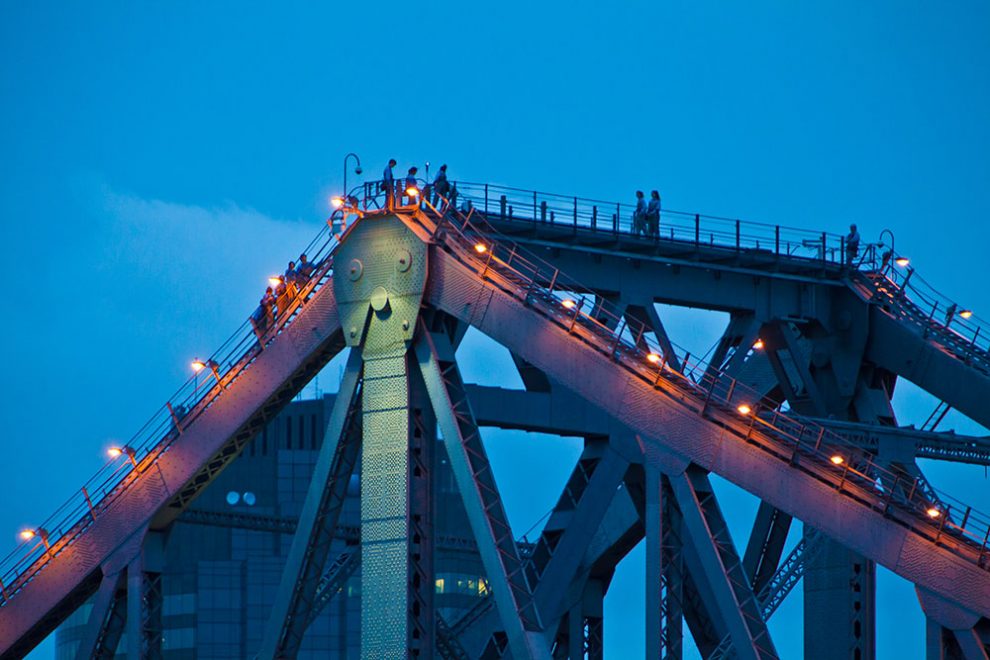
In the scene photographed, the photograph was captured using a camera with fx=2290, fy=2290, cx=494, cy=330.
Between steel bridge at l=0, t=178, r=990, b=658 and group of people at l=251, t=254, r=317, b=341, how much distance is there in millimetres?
365

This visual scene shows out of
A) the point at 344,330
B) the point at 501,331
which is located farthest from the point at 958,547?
the point at 344,330

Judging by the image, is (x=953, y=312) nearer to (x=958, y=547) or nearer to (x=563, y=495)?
(x=563, y=495)

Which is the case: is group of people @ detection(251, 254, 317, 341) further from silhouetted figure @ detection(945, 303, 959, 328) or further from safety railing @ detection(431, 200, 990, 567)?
silhouetted figure @ detection(945, 303, 959, 328)

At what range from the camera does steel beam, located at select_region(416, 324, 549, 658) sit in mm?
56312

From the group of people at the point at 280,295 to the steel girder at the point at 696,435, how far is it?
21.1ft

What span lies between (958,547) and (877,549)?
1.96 m

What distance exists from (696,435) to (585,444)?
14.0 metres

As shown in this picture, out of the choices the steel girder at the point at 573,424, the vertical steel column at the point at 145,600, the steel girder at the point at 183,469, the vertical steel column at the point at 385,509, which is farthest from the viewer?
the steel girder at the point at 573,424

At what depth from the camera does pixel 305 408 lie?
157 metres

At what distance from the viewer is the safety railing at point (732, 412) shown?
51781 mm

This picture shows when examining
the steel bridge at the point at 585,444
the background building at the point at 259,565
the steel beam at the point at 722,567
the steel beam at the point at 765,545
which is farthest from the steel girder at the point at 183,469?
the background building at the point at 259,565

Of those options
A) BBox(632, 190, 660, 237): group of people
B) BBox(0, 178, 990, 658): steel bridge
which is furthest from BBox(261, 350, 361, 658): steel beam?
BBox(632, 190, 660, 237): group of people

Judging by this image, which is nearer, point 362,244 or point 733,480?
point 733,480

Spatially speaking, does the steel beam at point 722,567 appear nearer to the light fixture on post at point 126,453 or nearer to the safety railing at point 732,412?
the safety railing at point 732,412
